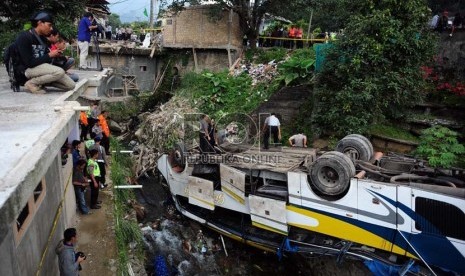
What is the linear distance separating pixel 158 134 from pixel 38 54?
10461 millimetres

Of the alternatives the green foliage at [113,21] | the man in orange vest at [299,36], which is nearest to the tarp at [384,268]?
the man in orange vest at [299,36]

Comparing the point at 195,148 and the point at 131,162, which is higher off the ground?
the point at 195,148

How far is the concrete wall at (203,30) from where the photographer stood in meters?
18.9

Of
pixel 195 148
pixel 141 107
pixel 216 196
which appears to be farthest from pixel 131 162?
pixel 141 107

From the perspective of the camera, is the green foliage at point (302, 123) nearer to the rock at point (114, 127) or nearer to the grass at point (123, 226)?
the grass at point (123, 226)

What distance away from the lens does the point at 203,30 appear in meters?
19.4

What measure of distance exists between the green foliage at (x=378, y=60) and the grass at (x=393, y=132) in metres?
0.54

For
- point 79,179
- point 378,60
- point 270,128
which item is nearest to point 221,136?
point 270,128

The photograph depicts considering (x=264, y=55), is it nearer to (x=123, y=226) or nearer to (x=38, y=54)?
(x=123, y=226)

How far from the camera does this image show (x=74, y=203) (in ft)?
26.1

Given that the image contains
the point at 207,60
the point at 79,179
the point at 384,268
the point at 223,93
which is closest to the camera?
the point at 384,268

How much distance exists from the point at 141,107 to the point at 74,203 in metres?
13.1

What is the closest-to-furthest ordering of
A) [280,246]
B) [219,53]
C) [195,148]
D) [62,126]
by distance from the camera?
[62,126], [280,246], [195,148], [219,53]

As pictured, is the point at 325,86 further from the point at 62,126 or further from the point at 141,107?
the point at 141,107
